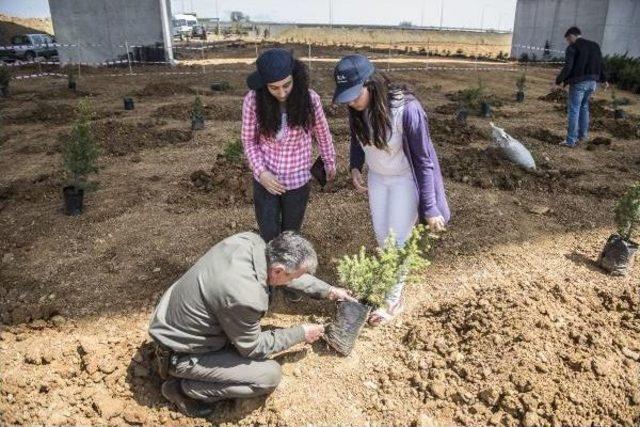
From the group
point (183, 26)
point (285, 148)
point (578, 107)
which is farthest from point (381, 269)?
point (183, 26)

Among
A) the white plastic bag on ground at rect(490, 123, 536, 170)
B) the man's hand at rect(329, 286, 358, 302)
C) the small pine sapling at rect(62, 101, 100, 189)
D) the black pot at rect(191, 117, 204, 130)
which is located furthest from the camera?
the black pot at rect(191, 117, 204, 130)

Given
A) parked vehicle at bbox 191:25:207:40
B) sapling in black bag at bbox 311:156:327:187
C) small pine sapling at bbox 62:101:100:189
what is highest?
parked vehicle at bbox 191:25:207:40

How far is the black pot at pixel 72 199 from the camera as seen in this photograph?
512 cm

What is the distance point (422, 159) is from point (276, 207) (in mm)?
1094

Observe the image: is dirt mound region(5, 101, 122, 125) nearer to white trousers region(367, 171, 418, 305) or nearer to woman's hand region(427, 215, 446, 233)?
white trousers region(367, 171, 418, 305)

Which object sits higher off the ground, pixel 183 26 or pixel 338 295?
pixel 183 26

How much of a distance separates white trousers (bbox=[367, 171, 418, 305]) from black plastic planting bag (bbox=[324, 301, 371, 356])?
0.35m

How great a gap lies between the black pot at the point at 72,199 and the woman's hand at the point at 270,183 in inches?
119

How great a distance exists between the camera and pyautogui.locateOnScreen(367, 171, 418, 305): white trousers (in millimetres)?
2936

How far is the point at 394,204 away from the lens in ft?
9.89

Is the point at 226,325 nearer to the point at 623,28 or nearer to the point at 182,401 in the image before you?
the point at 182,401

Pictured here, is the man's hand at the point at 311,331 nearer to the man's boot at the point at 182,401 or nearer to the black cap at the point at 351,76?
the man's boot at the point at 182,401

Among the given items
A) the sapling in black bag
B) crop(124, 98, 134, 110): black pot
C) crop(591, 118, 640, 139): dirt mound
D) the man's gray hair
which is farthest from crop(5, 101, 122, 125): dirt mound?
crop(591, 118, 640, 139): dirt mound

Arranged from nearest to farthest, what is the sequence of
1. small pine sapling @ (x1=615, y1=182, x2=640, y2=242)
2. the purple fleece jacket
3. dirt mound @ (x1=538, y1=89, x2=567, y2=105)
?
the purple fleece jacket
small pine sapling @ (x1=615, y1=182, x2=640, y2=242)
dirt mound @ (x1=538, y1=89, x2=567, y2=105)
